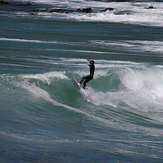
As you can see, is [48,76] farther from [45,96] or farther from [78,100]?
[78,100]

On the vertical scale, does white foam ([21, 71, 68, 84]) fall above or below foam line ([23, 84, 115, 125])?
above

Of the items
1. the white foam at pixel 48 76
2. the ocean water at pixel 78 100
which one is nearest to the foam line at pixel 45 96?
the ocean water at pixel 78 100

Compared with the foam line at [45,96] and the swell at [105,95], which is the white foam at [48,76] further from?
the foam line at [45,96]

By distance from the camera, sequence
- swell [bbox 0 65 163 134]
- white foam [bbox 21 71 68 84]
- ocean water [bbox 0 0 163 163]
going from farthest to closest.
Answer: white foam [bbox 21 71 68 84] < swell [bbox 0 65 163 134] < ocean water [bbox 0 0 163 163]

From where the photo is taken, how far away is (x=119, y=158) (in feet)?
26.9

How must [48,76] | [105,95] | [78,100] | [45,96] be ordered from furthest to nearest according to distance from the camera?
1. [48,76]
2. [105,95]
3. [78,100]
4. [45,96]

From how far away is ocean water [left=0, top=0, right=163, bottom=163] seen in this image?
8.60 meters

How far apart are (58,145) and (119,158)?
1.49m

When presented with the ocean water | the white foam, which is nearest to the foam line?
the ocean water

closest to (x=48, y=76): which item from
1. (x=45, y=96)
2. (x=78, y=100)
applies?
(x=45, y=96)

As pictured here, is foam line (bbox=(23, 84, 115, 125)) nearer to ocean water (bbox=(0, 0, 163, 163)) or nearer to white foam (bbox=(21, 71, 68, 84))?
ocean water (bbox=(0, 0, 163, 163))

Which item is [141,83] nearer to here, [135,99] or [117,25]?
[135,99]

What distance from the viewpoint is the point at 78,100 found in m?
14.6

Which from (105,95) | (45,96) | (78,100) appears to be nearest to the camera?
(45,96)
